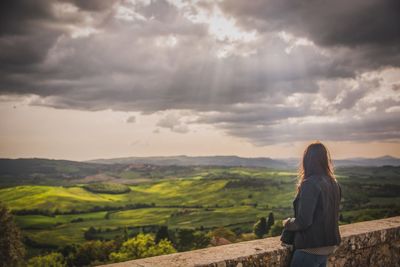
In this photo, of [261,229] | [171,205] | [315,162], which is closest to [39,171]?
[171,205]

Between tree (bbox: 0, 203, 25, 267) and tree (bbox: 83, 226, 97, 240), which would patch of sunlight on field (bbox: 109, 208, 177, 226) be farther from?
tree (bbox: 0, 203, 25, 267)

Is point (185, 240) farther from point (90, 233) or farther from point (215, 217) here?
point (215, 217)

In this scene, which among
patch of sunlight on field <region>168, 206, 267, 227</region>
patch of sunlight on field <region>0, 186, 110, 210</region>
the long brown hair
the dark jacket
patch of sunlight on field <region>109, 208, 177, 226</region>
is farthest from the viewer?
patch of sunlight on field <region>0, 186, 110, 210</region>

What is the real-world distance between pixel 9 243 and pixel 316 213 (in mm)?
43168

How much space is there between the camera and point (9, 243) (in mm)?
39406

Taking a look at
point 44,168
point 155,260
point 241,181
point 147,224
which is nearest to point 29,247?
point 147,224

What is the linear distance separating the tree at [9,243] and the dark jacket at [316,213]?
137 feet

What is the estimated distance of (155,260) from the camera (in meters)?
3.53

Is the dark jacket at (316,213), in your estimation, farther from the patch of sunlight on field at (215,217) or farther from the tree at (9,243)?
the patch of sunlight on field at (215,217)

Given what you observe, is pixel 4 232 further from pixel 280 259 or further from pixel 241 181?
pixel 241 181

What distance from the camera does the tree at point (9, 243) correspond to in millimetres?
39031

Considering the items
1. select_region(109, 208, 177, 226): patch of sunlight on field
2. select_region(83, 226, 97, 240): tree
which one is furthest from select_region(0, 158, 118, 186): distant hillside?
select_region(83, 226, 97, 240): tree

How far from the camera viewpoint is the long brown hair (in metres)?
3.67

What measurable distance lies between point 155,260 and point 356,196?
111818 millimetres
